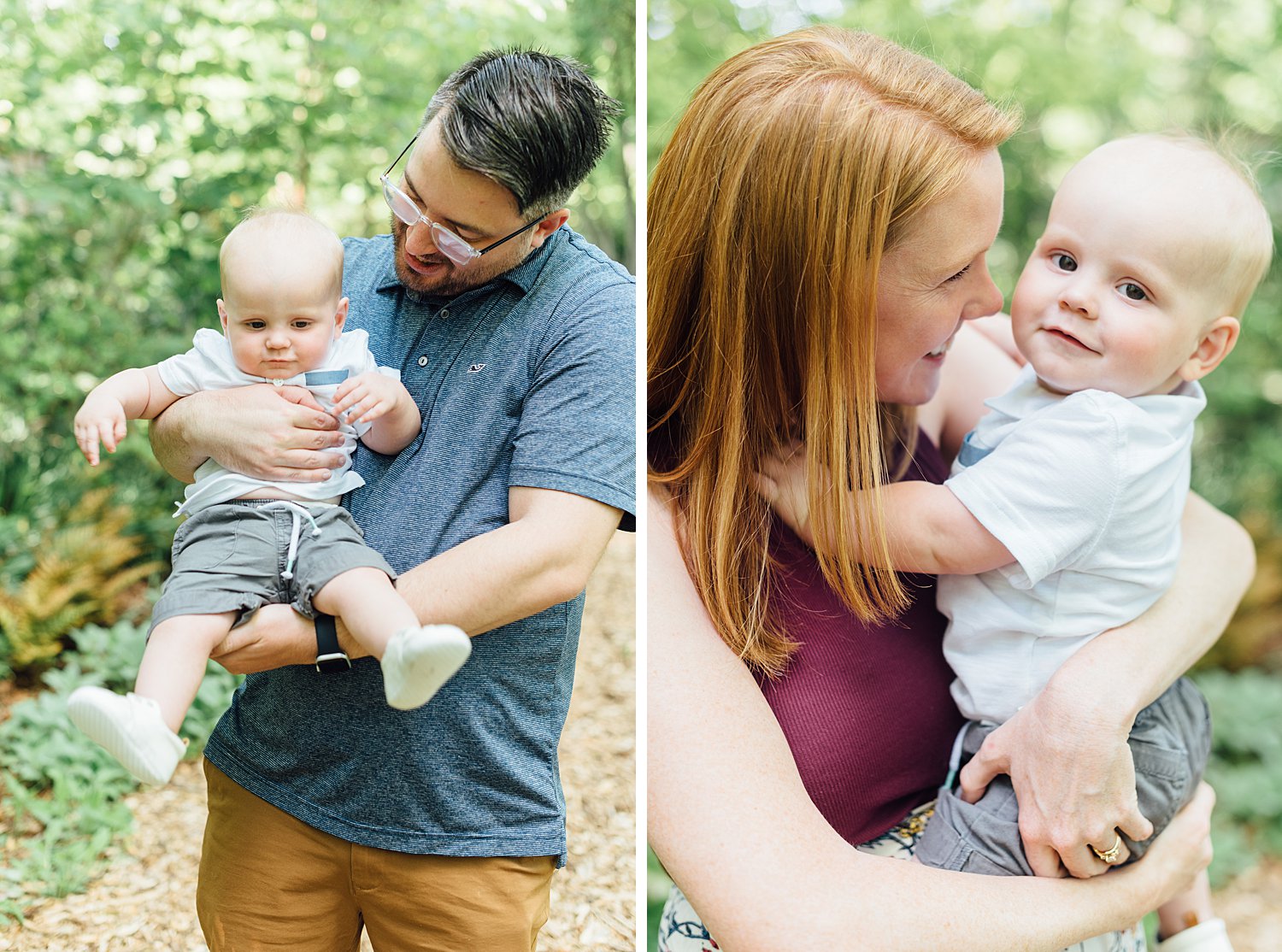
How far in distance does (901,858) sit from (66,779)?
2971 millimetres

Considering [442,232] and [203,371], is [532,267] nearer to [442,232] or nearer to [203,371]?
[442,232]

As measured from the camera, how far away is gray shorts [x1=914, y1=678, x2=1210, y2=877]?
1.75m

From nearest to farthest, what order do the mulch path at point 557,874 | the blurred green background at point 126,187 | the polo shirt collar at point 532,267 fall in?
the polo shirt collar at point 532,267 → the mulch path at point 557,874 → the blurred green background at point 126,187

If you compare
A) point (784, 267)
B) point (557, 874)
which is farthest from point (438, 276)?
point (557, 874)

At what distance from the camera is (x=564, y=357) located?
178 cm

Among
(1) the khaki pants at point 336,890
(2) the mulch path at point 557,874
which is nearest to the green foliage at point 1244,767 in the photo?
(2) the mulch path at point 557,874

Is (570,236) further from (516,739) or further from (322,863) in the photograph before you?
(322,863)

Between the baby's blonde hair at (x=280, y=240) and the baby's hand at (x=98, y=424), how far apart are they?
0.25 meters

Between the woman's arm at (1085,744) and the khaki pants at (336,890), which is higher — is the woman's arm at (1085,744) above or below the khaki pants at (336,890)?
above

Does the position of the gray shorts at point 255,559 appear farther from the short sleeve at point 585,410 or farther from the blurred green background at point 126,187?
the blurred green background at point 126,187

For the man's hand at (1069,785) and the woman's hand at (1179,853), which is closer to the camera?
the man's hand at (1069,785)

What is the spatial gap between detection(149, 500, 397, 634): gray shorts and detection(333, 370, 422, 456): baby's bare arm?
0.15 metres

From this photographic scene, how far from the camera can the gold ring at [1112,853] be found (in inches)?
67.6

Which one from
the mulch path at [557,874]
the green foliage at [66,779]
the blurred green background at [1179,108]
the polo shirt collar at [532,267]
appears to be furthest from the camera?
the blurred green background at [1179,108]
